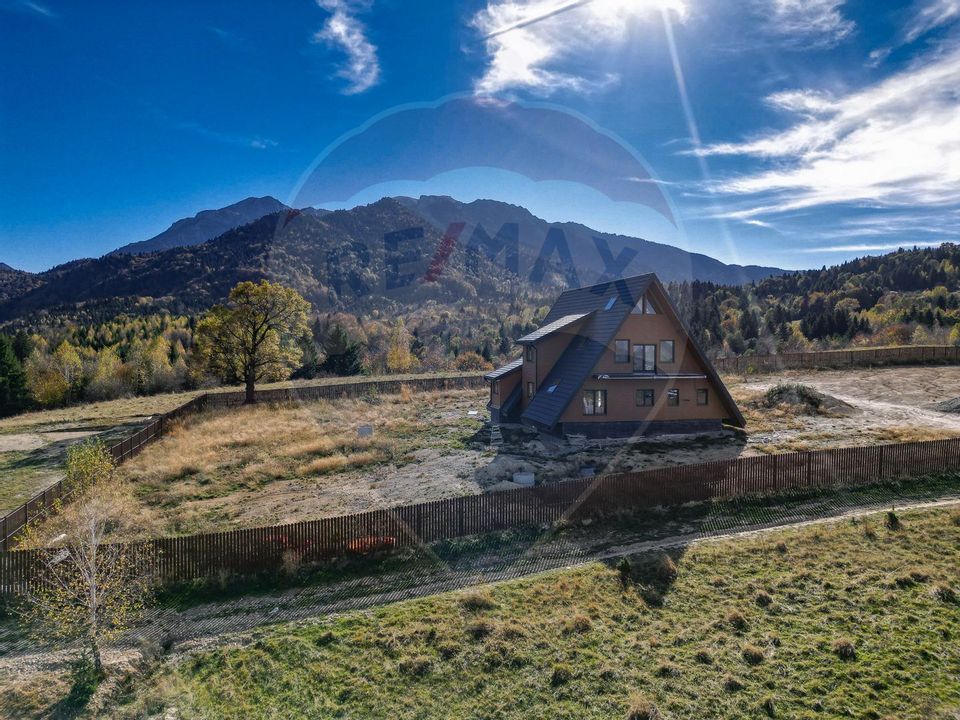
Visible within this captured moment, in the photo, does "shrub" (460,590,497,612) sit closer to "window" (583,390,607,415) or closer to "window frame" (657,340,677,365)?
"window" (583,390,607,415)

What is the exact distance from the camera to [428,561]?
615 inches

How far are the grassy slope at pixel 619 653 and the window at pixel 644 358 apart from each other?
1693 centimetres

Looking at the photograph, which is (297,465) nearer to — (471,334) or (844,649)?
(844,649)

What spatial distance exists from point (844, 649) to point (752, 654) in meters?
1.99

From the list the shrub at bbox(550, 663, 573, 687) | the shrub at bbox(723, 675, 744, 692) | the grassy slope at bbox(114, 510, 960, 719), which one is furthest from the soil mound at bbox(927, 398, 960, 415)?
the shrub at bbox(550, 663, 573, 687)

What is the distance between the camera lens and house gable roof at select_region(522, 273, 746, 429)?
29.4 meters

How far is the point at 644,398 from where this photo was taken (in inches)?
1215

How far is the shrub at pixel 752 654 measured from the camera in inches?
421

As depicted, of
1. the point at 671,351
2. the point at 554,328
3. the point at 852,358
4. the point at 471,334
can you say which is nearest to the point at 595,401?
the point at 554,328

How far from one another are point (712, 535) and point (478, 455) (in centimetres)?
1282

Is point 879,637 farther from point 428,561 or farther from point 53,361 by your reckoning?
point 53,361

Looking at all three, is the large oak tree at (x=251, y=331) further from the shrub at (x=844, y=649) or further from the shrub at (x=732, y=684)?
the shrub at (x=844, y=649)

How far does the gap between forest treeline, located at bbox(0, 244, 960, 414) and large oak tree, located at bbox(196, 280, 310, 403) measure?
9.16 feet

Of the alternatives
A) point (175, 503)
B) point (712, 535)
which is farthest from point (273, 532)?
point (712, 535)
